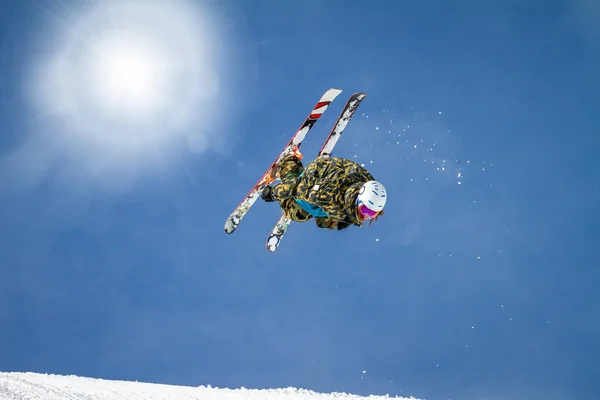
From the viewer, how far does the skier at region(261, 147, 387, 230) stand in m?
6.61

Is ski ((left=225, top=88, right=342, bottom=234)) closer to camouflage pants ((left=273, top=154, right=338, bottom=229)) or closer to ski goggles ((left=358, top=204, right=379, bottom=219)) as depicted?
camouflage pants ((left=273, top=154, right=338, bottom=229))

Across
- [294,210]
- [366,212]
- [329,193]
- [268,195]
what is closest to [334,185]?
[329,193]

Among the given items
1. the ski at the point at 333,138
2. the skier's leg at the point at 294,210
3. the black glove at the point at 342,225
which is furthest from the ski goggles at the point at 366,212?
the ski at the point at 333,138

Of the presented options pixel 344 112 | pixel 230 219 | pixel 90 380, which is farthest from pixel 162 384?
pixel 344 112

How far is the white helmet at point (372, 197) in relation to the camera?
6508 mm

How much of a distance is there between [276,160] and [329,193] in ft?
6.61

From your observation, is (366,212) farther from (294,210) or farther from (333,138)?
(333,138)

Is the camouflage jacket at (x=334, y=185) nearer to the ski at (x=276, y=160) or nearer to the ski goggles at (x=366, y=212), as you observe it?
the ski goggles at (x=366, y=212)

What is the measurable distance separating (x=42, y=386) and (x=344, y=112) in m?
5.77

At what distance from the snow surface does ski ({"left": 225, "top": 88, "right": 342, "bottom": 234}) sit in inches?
112

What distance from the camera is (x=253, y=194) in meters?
9.44

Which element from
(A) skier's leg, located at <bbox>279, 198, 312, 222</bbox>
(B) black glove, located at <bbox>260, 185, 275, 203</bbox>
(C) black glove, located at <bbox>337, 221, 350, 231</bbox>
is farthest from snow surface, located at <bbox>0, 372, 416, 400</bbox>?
(C) black glove, located at <bbox>337, 221, 350, 231</bbox>

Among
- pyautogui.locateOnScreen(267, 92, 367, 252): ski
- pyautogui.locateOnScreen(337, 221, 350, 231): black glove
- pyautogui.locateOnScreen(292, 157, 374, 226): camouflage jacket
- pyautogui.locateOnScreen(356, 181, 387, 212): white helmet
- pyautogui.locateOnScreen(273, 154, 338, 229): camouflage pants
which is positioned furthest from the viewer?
pyautogui.locateOnScreen(267, 92, 367, 252): ski

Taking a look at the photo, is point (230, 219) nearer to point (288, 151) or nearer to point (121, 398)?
point (288, 151)
